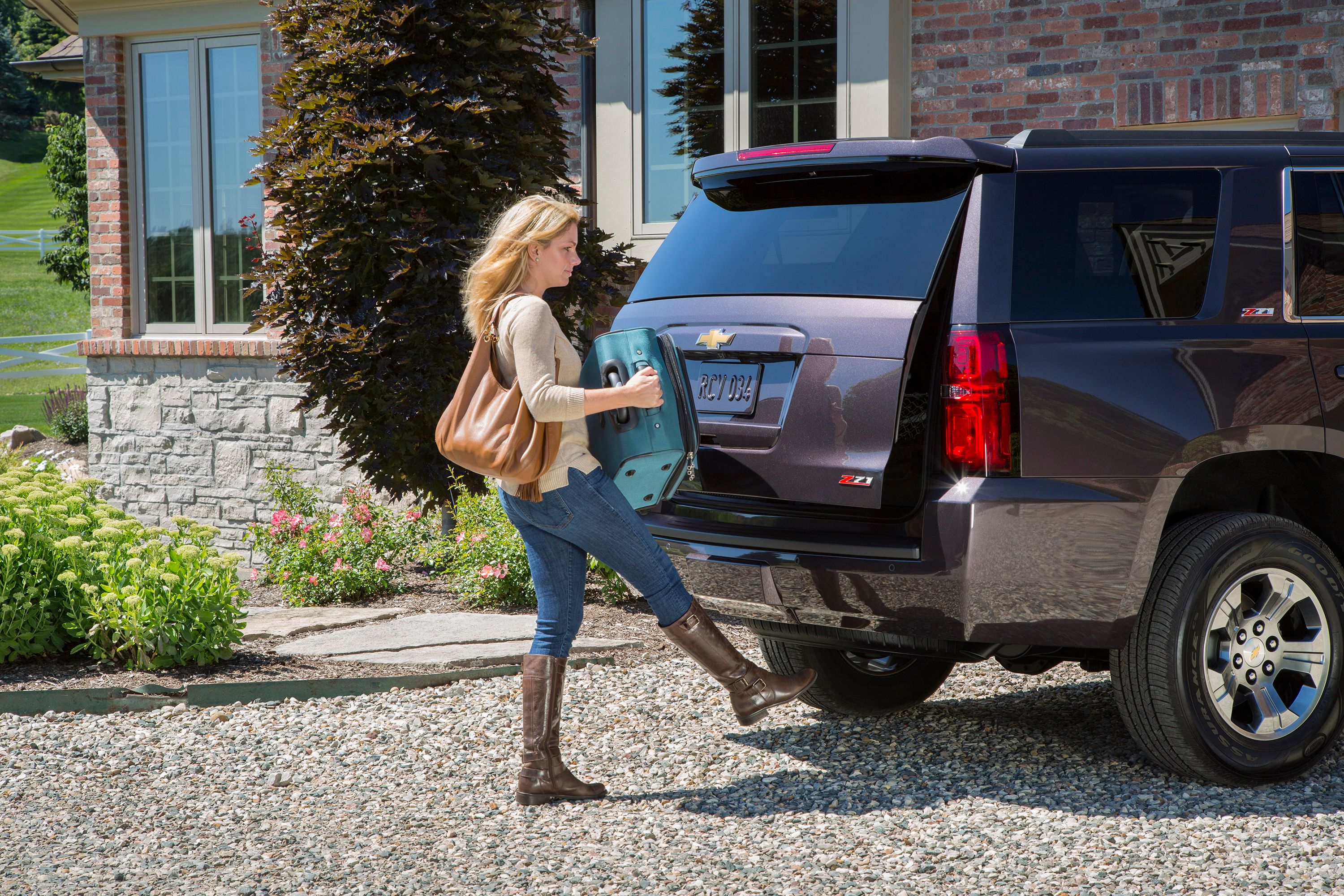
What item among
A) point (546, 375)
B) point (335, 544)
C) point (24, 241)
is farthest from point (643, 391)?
point (24, 241)

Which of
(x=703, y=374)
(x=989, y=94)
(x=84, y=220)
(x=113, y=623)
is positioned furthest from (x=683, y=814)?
(x=84, y=220)

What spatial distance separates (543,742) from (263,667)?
2.05 m

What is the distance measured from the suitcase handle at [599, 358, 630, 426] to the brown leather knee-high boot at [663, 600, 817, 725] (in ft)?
1.92

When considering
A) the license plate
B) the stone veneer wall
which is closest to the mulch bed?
the license plate

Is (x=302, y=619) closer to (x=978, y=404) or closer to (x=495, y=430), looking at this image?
(x=495, y=430)

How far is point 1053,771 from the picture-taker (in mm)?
4074

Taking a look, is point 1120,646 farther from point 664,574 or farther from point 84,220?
point 84,220

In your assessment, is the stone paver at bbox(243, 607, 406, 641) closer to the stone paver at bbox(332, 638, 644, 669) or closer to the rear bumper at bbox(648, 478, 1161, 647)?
the stone paver at bbox(332, 638, 644, 669)

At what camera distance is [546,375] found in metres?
3.64

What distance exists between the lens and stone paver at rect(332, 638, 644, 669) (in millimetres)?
5418

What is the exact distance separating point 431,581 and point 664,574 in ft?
13.3

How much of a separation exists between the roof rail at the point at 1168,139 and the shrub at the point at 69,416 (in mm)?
14143

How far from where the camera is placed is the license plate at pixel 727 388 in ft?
12.7

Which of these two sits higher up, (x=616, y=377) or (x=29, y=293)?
(x=29, y=293)
